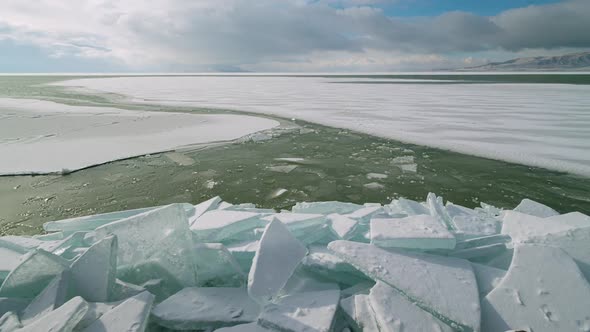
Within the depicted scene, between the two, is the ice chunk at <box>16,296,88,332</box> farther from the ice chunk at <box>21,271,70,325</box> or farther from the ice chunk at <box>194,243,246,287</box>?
the ice chunk at <box>194,243,246,287</box>

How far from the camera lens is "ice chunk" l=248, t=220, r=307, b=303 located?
143 centimetres

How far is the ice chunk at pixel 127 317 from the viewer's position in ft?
4.26

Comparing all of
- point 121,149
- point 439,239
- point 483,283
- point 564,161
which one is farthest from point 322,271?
point 121,149

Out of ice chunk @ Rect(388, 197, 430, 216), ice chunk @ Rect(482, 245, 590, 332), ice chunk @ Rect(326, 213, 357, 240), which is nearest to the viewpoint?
ice chunk @ Rect(482, 245, 590, 332)

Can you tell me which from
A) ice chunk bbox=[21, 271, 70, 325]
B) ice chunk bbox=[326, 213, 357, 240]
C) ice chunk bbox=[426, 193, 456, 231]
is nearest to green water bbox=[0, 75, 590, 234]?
ice chunk bbox=[426, 193, 456, 231]

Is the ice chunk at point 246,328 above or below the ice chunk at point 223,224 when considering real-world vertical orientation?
below

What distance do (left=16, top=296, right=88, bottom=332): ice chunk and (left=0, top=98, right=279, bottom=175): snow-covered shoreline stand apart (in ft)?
10.1

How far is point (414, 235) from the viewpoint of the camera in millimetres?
1658

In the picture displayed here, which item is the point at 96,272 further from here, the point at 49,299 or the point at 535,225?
the point at 535,225

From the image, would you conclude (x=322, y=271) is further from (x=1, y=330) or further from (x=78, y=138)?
(x=78, y=138)

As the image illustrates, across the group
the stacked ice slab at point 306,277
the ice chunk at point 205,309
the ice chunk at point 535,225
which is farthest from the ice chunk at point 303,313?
the ice chunk at point 535,225

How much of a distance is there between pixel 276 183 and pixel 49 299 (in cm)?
233

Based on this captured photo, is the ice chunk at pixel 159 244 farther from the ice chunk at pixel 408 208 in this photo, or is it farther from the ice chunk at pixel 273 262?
the ice chunk at pixel 408 208

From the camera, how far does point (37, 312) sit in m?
1.43
